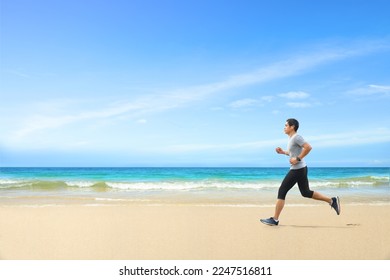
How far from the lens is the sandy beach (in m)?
3.60

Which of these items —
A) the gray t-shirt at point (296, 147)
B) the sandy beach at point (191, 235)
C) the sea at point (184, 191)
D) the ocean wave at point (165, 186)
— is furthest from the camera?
the ocean wave at point (165, 186)

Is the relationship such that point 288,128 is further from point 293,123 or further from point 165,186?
point 165,186

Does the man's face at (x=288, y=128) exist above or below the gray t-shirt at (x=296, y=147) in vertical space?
above

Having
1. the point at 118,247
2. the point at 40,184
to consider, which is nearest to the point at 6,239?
the point at 118,247

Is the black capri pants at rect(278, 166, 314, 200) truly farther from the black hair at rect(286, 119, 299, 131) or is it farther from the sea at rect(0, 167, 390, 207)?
the sea at rect(0, 167, 390, 207)

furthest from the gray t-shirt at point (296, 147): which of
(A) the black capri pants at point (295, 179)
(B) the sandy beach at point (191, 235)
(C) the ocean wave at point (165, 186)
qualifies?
(C) the ocean wave at point (165, 186)

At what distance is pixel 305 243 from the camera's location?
3842mm

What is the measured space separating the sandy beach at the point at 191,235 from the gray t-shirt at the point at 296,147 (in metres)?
0.75

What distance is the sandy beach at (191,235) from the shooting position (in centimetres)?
360

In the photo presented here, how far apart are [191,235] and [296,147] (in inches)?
59.9

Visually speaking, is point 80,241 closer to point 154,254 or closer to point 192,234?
point 154,254

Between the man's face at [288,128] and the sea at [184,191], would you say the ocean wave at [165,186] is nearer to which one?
the sea at [184,191]

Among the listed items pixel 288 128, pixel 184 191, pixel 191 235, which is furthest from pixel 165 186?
pixel 288 128
